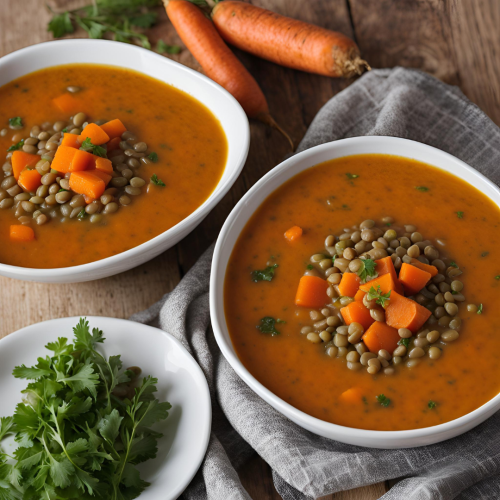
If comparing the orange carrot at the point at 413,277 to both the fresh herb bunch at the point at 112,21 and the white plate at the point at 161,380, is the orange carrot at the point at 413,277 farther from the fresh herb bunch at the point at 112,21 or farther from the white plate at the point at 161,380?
the fresh herb bunch at the point at 112,21

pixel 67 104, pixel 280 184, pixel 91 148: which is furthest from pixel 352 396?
pixel 67 104

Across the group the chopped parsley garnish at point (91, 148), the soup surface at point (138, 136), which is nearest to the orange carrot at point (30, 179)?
the soup surface at point (138, 136)

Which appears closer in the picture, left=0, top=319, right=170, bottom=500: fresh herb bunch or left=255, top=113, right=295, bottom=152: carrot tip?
left=0, top=319, right=170, bottom=500: fresh herb bunch

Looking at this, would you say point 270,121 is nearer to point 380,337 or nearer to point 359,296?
point 359,296

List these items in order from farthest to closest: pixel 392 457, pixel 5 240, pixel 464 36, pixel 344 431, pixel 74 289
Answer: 1. pixel 464 36
2. pixel 74 289
3. pixel 5 240
4. pixel 392 457
5. pixel 344 431

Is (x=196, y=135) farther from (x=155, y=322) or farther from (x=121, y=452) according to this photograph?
(x=121, y=452)

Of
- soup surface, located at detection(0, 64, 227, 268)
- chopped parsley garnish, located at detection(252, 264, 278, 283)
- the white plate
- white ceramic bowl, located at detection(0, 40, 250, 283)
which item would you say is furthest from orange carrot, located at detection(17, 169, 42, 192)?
chopped parsley garnish, located at detection(252, 264, 278, 283)

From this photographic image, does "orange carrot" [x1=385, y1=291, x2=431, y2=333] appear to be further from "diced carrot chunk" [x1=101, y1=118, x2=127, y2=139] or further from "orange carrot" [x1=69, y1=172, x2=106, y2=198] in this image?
"diced carrot chunk" [x1=101, y1=118, x2=127, y2=139]

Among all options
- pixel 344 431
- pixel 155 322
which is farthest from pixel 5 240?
pixel 344 431
